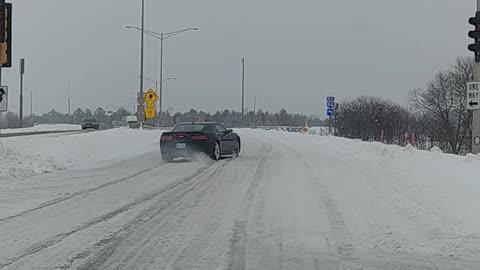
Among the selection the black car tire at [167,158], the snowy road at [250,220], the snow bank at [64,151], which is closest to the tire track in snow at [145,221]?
the snowy road at [250,220]

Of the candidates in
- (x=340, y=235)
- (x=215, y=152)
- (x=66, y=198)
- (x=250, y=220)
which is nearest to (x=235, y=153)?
(x=215, y=152)

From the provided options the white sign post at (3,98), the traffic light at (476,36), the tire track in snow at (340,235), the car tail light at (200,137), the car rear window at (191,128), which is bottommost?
the tire track in snow at (340,235)

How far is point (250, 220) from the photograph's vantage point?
9523mm

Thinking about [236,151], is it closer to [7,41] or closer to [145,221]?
[7,41]

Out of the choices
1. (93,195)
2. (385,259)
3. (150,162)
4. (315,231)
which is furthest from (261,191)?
(150,162)

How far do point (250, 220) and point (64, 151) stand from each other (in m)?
14.5

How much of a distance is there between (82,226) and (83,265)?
2.33m

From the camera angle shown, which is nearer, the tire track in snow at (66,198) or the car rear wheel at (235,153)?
the tire track in snow at (66,198)

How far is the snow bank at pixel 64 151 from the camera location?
16.8m

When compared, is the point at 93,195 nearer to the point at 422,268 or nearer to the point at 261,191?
the point at 261,191

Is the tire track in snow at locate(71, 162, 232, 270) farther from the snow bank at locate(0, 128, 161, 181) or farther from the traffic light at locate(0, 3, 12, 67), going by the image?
the traffic light at locate(0, 3, 12, 67)

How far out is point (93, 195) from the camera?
12.4 m

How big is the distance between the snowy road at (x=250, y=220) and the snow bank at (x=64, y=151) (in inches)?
41.9

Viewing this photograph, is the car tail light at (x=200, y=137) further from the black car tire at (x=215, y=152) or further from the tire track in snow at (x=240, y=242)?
the tire track in snow at (x=240, y=242)
